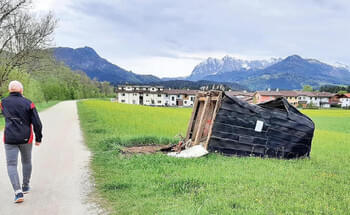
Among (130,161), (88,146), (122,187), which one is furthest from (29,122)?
(88,146)

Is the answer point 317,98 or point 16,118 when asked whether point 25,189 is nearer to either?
point 16,118

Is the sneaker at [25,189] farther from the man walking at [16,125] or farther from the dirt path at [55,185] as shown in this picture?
the man walking at [16,125]

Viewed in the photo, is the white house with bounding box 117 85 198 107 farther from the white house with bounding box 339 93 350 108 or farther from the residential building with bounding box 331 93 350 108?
the white house with bounding box 339 93 350 108

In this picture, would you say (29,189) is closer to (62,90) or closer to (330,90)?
(62,90)

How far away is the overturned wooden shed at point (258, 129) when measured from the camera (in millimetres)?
8430

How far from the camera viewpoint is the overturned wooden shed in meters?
8.43

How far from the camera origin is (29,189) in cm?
548

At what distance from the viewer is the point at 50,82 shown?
70750 mm

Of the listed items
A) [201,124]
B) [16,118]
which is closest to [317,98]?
[201,124]

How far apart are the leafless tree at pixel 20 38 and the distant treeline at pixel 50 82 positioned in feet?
3.45

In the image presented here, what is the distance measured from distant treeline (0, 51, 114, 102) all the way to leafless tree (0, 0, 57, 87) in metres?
1.05

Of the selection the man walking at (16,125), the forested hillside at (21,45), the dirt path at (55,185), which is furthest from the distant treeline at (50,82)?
the man walking at (16,125)

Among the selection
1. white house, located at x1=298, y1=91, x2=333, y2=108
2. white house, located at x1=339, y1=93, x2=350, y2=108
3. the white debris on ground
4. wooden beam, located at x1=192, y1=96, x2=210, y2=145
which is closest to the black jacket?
the white debris on ground

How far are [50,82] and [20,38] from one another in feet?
155
